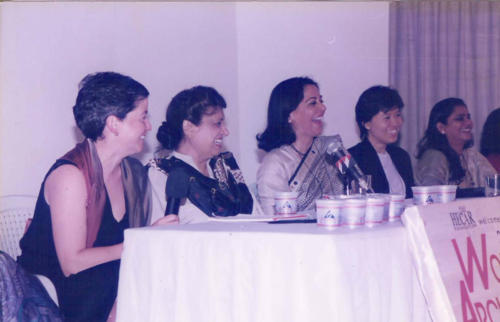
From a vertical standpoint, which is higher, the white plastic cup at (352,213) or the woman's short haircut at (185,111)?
the woman's short haircut at (185,111)

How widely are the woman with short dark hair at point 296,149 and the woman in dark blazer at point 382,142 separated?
0.31m

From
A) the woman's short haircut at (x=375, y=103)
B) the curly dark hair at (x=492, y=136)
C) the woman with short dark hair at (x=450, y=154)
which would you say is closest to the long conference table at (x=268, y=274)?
the woman's short haircut at (x=375, y=103)

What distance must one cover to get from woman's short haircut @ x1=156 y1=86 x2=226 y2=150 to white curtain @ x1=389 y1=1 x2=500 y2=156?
6.86 feet

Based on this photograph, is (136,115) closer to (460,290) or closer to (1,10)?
(1,10)

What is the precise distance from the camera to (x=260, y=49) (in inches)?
169

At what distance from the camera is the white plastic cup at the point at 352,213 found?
5.53 ft

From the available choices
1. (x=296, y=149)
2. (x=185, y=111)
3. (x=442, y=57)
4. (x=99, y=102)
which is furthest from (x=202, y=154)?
(x=442, y=57)

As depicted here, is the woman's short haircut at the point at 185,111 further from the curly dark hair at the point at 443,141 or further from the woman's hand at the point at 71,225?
the curly dark hair at the point at 443,141

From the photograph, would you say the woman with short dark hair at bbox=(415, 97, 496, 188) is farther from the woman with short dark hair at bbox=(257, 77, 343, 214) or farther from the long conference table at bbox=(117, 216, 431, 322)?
the long conference table at bbox=(117, 216, 431, 322)

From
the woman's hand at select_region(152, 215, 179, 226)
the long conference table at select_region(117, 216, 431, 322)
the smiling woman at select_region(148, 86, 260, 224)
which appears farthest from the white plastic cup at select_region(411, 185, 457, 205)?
the smiling woman at select_region(148, 86, 260, 224)

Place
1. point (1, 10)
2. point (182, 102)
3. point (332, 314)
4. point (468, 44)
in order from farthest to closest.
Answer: point (468, 44)
point (182, 102)
point (1, 10)
point (332, 314)

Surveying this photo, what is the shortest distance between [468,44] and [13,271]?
3.84 m

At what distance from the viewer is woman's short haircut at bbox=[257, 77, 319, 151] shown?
3.31 meters

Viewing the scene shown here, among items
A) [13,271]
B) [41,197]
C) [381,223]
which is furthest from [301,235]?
[41,197]
